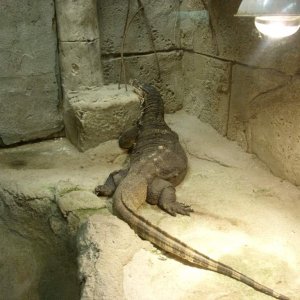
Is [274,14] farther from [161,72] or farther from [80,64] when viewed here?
[161,72]

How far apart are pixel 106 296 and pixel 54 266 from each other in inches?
61.9

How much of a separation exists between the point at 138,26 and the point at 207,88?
4.24 feet

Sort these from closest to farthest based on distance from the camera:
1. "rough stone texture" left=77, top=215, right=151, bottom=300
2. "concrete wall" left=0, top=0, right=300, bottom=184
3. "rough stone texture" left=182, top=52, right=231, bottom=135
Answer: "rough stone texture" left=77, top=215, right=151, bottom=300, "concrete wall" left=0, top=0, right=300, bottom=184, "rough stone texture" left=182, top=52, right=231, bottom=135

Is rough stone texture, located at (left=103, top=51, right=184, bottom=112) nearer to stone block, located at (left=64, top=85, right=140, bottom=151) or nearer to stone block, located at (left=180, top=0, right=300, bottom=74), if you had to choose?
stone block, located at (left=180, top=0, right=300, bottom=74)

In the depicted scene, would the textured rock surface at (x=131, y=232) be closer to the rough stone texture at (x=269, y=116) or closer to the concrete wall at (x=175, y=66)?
the rough stone texture at (x=269, y=116)

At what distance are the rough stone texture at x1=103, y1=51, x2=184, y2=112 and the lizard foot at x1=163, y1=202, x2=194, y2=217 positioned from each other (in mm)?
2500

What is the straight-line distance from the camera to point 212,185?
420cm

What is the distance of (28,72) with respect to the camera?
5020 millimetres

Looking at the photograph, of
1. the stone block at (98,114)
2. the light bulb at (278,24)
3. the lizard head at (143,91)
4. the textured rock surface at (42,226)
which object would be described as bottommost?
the textured rock surface at (42,226)

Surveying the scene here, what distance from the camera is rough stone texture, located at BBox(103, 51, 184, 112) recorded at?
5.55m

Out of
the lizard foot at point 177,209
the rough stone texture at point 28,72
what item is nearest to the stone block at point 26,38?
the rough stone texture at point 28,72

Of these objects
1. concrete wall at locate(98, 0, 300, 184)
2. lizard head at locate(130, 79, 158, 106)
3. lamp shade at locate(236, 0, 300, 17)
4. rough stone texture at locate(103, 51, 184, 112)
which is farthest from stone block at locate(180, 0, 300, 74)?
lamp shade at locate(236, 0, 300, 17)

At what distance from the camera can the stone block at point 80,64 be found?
4.98 m

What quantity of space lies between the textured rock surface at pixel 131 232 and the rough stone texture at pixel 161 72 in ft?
2.93
